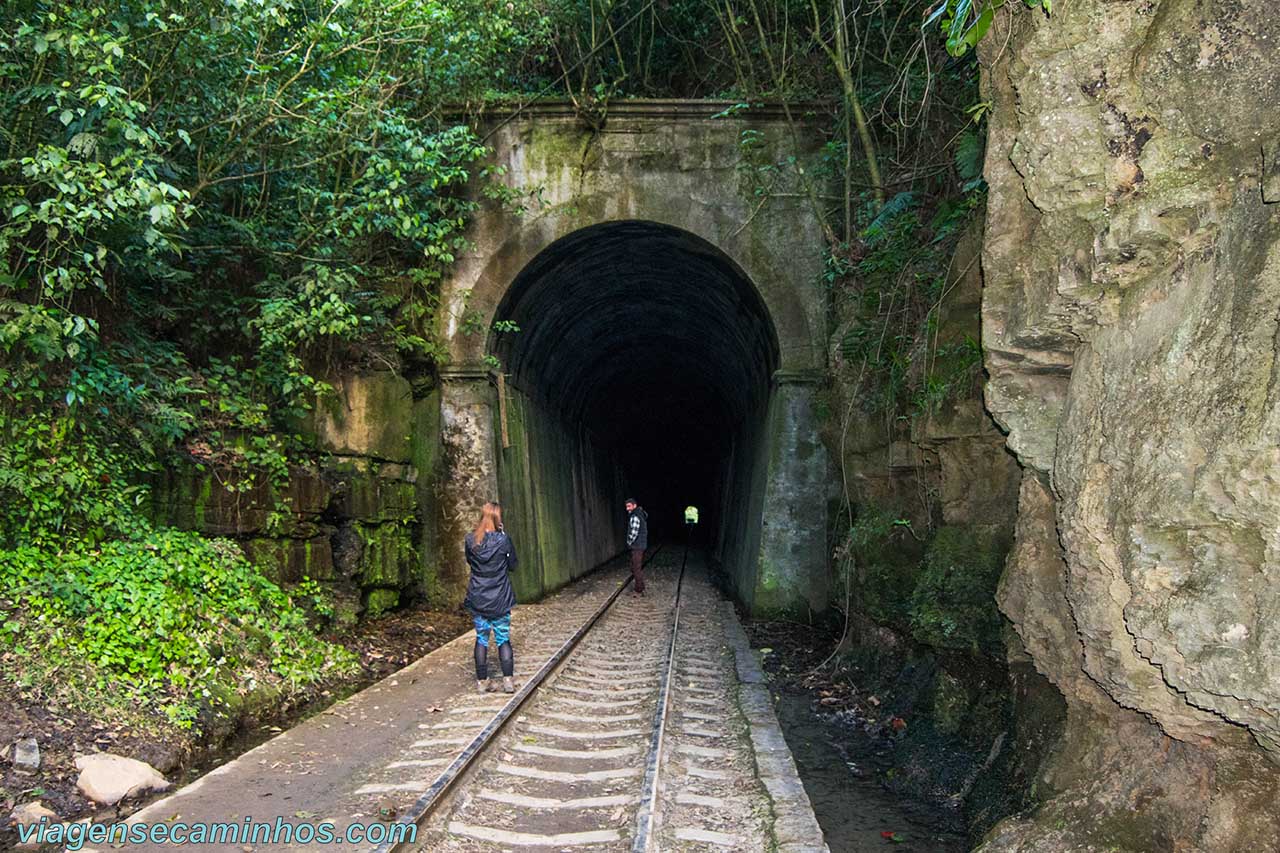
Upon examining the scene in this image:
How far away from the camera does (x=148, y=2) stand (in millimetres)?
5945

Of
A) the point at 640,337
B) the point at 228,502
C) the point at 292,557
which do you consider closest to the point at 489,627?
the point at 292,557

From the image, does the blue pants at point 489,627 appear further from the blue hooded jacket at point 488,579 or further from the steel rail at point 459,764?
the steel rail at point 459,764

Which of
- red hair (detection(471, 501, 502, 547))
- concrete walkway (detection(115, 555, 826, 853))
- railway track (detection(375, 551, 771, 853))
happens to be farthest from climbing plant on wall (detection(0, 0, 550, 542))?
railway track (detection(375, 551, 771, 853))

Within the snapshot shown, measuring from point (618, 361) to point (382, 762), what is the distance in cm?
1522

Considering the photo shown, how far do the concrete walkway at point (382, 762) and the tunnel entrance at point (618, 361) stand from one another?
5499 millimetres

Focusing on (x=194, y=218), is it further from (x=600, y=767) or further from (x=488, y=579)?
(x=600, y=767)

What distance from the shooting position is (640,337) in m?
18.2

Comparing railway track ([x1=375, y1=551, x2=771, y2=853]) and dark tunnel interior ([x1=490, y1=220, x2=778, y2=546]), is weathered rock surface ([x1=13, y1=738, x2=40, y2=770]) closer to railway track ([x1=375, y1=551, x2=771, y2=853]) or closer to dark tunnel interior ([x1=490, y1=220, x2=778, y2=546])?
railway track ([x1=375, y1=551, x2=771, y2=853])

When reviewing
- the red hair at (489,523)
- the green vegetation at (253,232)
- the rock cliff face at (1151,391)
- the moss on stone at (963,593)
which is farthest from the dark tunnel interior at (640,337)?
the rock cliff face at (1151,391)

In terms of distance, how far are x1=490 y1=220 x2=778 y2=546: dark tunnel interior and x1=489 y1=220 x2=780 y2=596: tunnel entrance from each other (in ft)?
0.12

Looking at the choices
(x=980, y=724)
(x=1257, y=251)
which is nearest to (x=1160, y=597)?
(x=1257, y=251)

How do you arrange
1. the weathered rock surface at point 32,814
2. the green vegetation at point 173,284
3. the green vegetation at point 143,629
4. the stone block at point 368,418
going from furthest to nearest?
1. the stone block at point 368,418
2. the green vegetation at point 173,284
3. the green vegetation at point 143,629
4. the weathered rock surface at point 32,814

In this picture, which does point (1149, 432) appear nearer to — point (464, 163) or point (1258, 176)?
point (1258, 176)

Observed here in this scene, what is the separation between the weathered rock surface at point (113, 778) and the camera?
170 inches
